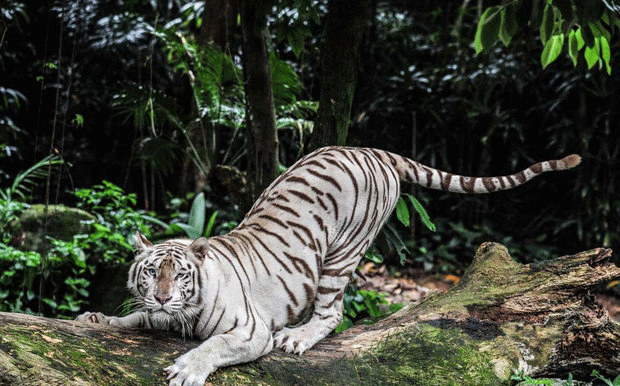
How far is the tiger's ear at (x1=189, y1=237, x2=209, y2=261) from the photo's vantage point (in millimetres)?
3191

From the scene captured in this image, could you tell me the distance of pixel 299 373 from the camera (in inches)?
127

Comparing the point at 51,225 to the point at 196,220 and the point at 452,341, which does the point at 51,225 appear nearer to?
the point at 196,220

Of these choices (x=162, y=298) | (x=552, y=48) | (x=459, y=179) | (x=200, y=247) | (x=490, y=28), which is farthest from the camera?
(x=552, y=48)

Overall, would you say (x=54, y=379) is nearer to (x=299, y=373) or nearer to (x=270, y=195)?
(x=299, y=373)

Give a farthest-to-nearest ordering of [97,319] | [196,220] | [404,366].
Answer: [196,220] < [404,366] < [97,319]

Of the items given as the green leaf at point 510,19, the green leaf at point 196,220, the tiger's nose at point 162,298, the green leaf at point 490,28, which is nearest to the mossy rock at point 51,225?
the green leaf at point 196,220

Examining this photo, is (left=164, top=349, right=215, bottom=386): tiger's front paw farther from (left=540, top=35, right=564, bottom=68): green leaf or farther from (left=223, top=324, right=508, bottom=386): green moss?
(left=540, top=35, right=564, bottom=68): green leaf

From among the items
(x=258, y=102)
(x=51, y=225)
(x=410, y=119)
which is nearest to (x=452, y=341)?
(x=258, y=102)

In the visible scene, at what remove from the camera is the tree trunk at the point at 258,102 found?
447cm

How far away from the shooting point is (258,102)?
15.3 feet

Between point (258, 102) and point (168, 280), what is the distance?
197 centimetres

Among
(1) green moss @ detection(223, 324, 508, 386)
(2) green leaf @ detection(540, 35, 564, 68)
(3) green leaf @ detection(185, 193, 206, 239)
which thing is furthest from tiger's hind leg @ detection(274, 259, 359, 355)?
(3) green leaf @ detection(185, 193, 206, 239)

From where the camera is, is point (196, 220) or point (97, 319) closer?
point (97, 319)

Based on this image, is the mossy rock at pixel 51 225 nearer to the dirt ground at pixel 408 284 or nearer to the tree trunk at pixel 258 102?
the tree trunk at pixel 258 102
